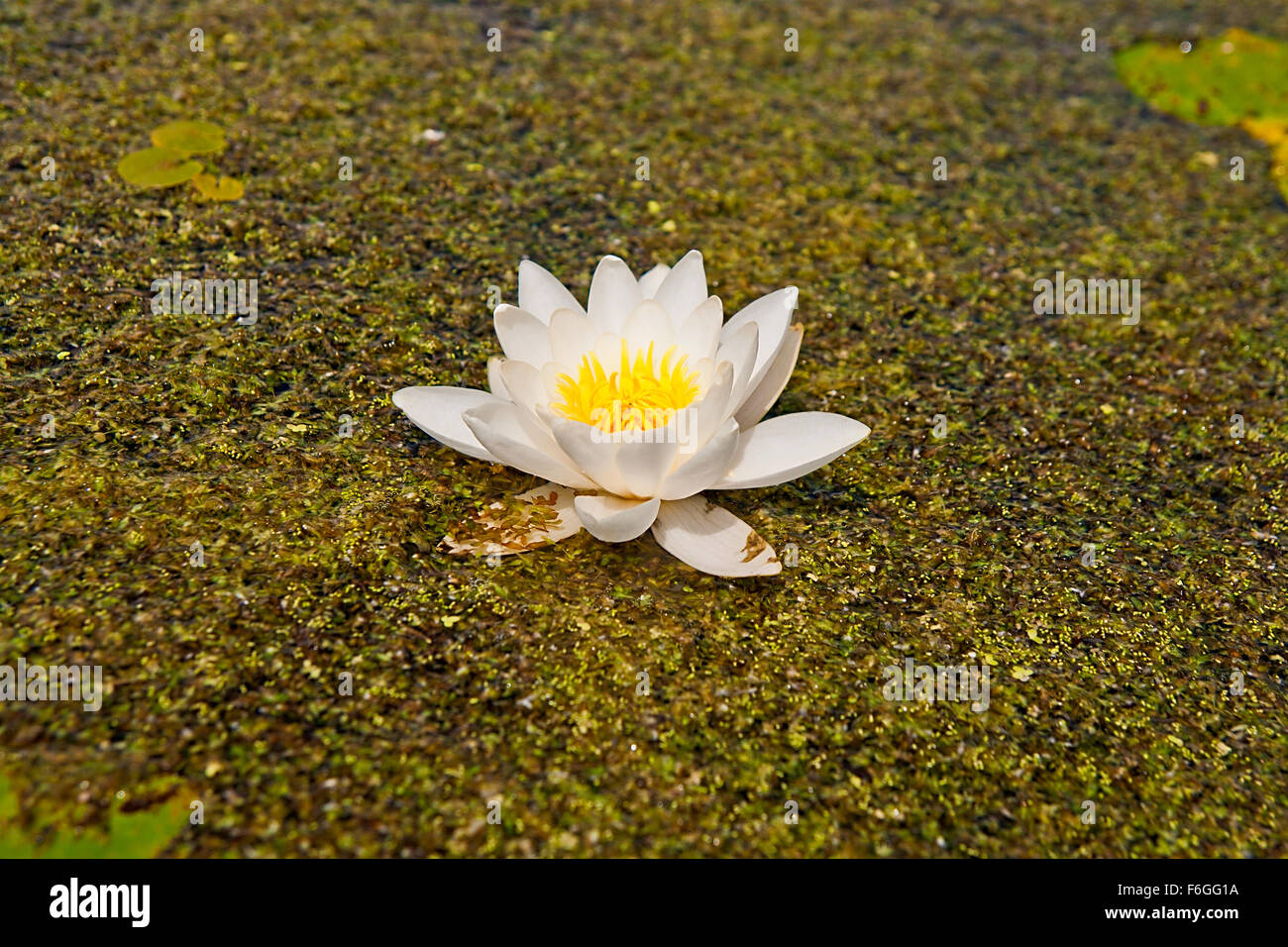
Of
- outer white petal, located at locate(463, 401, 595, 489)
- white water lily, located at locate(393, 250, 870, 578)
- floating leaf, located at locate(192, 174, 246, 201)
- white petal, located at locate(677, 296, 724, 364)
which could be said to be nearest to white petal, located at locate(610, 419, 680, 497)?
white water lily, located at locate(393, 250, 870, 578)

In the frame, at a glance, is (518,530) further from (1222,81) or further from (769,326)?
(1222,81)

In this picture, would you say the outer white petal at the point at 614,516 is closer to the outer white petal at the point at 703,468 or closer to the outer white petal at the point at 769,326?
the outer white petal at the point at 703,468

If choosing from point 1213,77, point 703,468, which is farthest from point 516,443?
point 1213,77

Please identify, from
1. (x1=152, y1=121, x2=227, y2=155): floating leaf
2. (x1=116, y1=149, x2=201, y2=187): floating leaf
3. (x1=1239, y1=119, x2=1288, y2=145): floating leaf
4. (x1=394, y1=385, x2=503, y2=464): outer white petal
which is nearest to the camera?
(x1=394, y1=385, x2=503, y2=464): outer white petal

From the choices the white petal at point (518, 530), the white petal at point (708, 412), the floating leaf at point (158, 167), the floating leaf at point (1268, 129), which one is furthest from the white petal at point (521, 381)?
the floating leaf at point (1268, 129)

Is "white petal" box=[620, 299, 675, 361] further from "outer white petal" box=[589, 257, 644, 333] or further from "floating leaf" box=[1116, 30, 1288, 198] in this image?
"floating leaf" box=[1116, 30, 1288, 198]

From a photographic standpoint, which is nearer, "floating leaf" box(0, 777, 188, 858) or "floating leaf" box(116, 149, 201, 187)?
"floating leaf" box(0, 777, 188, 858)
